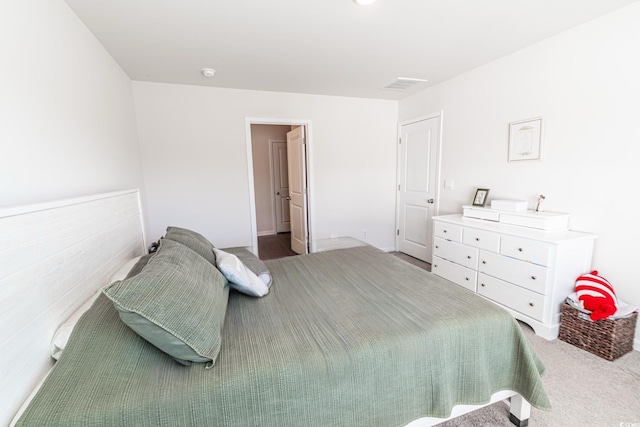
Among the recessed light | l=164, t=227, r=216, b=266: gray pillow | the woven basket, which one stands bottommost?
the woven basket

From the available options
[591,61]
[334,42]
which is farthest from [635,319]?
[334,42]

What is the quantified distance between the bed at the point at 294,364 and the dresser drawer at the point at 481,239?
1.11 m

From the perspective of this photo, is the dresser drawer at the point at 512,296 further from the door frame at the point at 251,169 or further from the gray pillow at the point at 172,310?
the gray pillow at the point at 172,310

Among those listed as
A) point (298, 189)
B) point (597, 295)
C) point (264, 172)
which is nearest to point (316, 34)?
point (298, 189)

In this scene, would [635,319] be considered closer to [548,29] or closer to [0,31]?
[548,29]

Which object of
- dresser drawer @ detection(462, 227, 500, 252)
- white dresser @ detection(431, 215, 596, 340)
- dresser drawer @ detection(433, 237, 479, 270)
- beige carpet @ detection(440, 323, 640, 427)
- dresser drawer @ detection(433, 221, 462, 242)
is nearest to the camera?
beige carpet @ detection(440, 323, 640, 427)

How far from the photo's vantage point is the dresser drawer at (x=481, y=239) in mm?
2529

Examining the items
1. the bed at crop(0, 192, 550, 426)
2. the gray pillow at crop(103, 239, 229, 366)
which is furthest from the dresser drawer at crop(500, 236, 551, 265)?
the gray pillow at crop(103, 239, 229, 366)

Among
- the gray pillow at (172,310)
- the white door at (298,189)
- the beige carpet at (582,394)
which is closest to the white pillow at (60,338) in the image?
the gray pillow at (172,310)

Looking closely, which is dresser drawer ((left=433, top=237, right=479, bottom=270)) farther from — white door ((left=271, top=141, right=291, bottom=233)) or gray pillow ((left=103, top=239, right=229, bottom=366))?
white door ((left=271, top=141, right=291, bottom=233))

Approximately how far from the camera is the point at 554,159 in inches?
98.0

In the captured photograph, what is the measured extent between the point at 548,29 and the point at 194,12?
2.73m

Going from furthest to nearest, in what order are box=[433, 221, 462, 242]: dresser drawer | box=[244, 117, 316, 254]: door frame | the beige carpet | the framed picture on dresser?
box=[244, 117, 316, 254]: door frame
the framed picture on dresser
box=[433, 221, 462, 242]: dresser drawer
the beige carpet

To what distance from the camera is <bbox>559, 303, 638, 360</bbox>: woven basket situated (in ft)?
6.29
